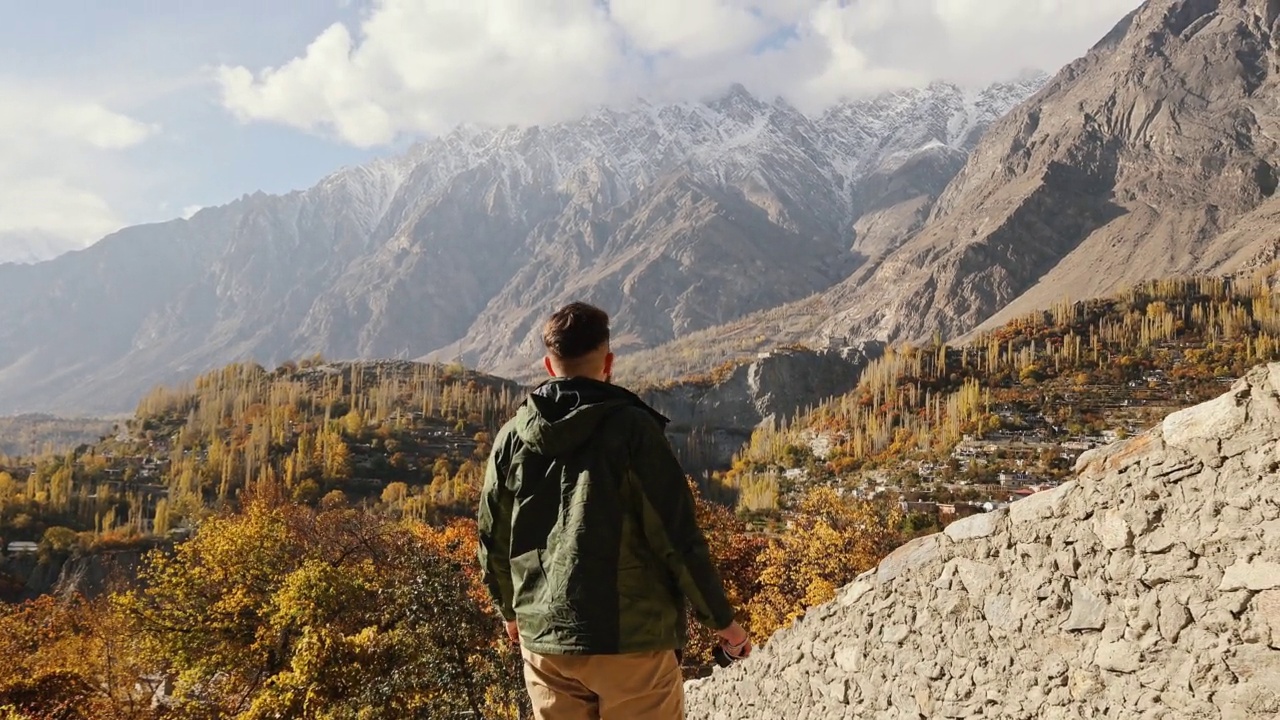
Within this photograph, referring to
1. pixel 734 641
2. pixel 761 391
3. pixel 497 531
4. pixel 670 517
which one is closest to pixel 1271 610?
pixel 734 641

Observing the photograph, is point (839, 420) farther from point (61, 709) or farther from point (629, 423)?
point (629, 423)

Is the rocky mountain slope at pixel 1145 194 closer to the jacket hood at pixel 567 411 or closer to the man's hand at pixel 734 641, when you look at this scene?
the man's hand at pixel 734 641

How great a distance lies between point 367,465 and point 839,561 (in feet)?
219

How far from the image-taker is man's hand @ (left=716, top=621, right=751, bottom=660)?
10.9 ft

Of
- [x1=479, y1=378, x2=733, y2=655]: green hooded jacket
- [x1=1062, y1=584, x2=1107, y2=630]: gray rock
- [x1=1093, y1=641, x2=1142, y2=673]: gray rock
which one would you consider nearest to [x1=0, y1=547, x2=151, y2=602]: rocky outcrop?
[x1=479, y1=378, x2=733, y2=655]: green hooded jacket

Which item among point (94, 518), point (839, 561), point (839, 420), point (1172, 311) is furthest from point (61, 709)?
point (1172, 311)

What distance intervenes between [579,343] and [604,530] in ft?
2.68

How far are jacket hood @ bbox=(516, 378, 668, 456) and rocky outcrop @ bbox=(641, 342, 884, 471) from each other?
113m

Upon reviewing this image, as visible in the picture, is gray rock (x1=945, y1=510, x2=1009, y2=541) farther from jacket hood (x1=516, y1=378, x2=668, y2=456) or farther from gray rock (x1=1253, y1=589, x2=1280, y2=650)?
jacket hood (x1=516, y1=378, x2=668, y2=456)

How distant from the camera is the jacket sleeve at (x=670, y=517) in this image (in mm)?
3084

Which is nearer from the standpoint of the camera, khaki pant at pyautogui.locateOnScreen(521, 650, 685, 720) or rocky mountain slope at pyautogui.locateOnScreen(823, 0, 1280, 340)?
khaki pant at pyautogui.locateOnScreen(521, 650, 685, 720)

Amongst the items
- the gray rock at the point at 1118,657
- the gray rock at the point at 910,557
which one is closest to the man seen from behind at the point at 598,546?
the gray rock at the point at 1118,657

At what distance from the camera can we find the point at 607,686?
3.19 meters

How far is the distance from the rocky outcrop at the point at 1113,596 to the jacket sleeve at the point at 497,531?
3567 mm
